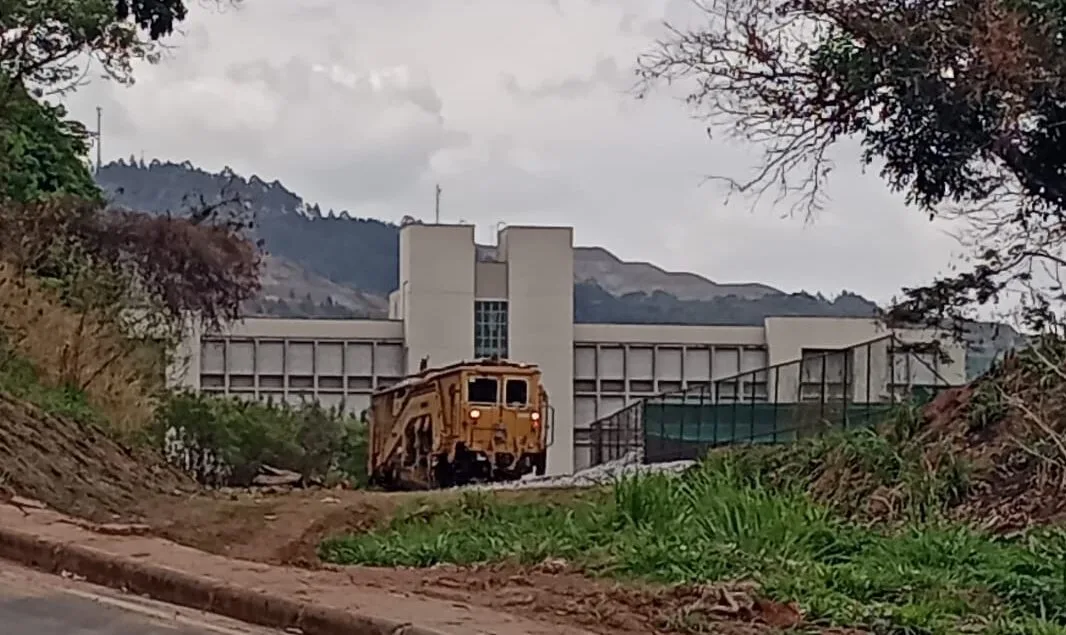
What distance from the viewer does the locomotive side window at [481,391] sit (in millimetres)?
37838

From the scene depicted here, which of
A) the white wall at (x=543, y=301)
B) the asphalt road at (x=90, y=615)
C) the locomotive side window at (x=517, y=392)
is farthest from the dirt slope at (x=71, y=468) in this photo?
the white wall at (x=543, y=301)

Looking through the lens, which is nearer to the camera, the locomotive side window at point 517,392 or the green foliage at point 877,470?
the green foliage at point 877,470

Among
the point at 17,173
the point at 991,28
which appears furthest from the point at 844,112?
the point at 17,173

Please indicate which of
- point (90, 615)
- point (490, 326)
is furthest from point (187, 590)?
point (490, 326)

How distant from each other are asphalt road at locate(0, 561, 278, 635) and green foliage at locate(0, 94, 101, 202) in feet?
68.5

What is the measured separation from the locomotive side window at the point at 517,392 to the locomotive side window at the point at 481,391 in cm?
40

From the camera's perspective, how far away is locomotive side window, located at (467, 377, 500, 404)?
37838 mm

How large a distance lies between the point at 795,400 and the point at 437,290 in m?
48.4

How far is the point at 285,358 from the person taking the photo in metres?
81.3

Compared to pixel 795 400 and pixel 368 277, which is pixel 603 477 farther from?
pixel 368 277

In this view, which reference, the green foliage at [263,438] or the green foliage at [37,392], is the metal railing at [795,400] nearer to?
the green foliage at [37,392]

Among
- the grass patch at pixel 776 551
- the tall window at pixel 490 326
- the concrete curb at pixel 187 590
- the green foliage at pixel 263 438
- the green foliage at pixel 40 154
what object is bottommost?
the green foliage at pixel 263 438

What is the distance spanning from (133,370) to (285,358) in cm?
5500

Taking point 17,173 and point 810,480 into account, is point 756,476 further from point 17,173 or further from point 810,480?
point 17,173
